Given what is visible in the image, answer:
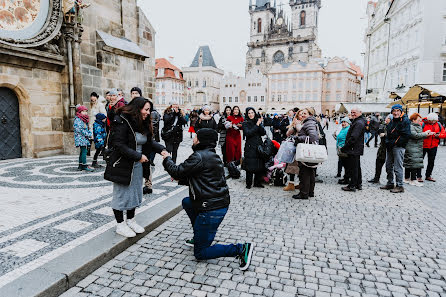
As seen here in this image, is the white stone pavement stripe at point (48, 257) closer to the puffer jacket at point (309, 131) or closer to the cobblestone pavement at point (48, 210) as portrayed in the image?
the cobblestone pavement at point (48, 210)

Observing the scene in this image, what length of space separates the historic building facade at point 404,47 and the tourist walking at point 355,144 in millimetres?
24885

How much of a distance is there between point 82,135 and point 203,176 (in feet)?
17.4

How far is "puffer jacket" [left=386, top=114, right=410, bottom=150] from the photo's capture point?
6.52m

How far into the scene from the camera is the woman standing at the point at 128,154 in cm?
347

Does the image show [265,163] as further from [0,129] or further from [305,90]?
[305,90]

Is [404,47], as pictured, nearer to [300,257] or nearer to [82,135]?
[82,135]

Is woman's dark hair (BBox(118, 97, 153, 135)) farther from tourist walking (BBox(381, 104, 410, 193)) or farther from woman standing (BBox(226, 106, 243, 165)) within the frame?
tourist walking (BBox(381, 104, 410, 193))

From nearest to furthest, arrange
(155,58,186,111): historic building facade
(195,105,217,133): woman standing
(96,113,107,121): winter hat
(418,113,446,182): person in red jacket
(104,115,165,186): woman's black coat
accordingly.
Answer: (104,115,165,186): woman's black coat
(195,105,217,133): woman standing
(96,113,107,121): winter hat
(418,113,446,182): person in red jacket
(155,58,186,111): historic building facade

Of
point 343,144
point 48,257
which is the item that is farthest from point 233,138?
point 48,257

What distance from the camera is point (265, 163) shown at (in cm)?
716

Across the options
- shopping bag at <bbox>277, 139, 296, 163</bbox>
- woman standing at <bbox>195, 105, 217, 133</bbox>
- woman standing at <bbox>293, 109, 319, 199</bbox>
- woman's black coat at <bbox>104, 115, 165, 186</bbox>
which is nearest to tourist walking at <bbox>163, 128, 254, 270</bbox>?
woman's black coat at <bbox>104, 115, 165, 186</bbox>

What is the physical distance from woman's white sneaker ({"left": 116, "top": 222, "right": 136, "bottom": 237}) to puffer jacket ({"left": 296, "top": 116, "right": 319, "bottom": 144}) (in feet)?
12.0

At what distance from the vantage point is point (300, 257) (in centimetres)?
354

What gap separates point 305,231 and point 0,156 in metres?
8.42
